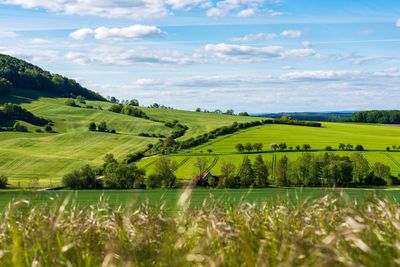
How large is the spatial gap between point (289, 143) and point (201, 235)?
125710 millimetres

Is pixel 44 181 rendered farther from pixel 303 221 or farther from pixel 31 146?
pixel 303 221

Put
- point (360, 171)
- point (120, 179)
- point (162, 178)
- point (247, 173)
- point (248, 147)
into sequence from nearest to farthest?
1. point (120, 179)
2. point (162, 178)
3. point (247, 173)
4. point (360, 171)
5. point (248, 147)

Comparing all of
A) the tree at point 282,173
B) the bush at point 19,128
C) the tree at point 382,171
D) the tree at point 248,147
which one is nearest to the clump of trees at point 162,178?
the tree at point 282,173

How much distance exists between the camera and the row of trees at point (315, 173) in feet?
288

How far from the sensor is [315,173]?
88.6m

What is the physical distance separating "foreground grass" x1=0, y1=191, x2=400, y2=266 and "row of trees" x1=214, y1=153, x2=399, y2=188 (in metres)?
78.1

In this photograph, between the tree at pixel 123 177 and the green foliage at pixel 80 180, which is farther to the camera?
the green foliage at pixel 80 180

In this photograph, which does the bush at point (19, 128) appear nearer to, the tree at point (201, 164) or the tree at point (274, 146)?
the tree at point (201, 164)

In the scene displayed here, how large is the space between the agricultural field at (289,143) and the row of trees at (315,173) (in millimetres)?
4965

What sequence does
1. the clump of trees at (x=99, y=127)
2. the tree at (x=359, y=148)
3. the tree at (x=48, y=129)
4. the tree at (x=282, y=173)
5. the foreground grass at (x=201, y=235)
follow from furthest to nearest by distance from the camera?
the tree at (x=48, y=129) < the clump of trees at (x=99, y=127) < the tree at (x=359, y=148) < the tree at (x=282, y=173) < the foreground grass at (x=201, y=235)

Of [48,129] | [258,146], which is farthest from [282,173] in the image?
[48,129]

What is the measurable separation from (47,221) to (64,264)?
3.97ft

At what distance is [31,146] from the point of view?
140 m

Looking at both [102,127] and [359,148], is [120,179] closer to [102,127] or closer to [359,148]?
[359,148]
